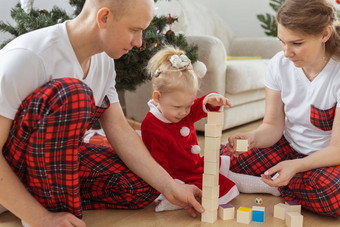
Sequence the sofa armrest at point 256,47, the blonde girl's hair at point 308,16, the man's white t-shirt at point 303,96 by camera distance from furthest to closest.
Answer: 1. the sofa armrest at point 256,47
2. the man's white t-shirt at point 303,96
3. the blonde girl's hair at point 308,16

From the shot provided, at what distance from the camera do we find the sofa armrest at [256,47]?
3990 millimetres

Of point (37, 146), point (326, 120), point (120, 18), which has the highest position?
point (120, 18)

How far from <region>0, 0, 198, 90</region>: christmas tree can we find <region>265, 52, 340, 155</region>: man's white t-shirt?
0.68m

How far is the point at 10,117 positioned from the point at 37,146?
115 millimetres

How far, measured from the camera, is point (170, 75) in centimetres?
163

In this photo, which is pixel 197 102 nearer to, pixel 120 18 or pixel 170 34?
pixel 120 18

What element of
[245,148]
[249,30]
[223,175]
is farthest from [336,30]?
[249,30]

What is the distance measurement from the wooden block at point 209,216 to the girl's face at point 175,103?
1.27ft

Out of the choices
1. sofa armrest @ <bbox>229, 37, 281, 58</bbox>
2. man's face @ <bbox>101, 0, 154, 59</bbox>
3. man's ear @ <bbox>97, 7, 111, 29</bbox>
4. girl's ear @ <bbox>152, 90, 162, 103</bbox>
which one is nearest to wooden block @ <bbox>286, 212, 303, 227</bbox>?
girl's ear @ <bbox>152, 90, 162, 103</bbox>

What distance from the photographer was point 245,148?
60.0 inches

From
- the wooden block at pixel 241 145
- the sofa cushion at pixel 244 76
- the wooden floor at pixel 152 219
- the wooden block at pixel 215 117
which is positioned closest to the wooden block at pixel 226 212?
the wooden floor at pixel 152 219

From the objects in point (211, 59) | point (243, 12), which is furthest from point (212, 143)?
point (243, 12)

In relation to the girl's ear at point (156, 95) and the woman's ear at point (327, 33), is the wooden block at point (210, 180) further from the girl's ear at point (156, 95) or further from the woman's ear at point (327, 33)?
the woman's ear at point (327, 33)

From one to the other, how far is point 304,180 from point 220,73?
Answer: 1.37 metres
